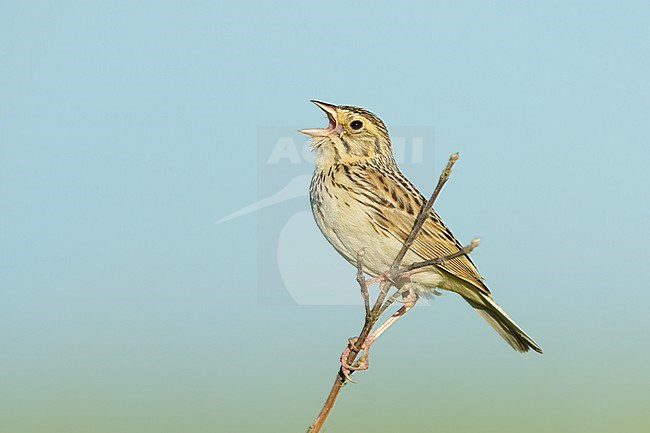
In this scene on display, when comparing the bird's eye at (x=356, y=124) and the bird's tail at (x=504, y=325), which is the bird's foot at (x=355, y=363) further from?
the bird's eye at (x=356, y=124)

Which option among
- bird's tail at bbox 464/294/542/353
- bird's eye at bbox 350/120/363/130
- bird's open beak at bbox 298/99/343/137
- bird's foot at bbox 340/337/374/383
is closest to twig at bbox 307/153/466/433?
bird's foot at bbox 340/337/374/383

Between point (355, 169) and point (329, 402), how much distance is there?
2.00 metres

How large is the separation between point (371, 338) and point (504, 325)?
2.17 ft

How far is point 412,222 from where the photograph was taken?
12.9ft

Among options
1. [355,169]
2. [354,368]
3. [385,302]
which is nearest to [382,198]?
[355,169]

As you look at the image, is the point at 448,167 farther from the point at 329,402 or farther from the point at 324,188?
the point at 324,188

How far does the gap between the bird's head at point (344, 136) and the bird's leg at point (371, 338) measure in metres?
0.72

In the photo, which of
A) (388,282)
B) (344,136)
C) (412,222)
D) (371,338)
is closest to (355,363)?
(371,338)

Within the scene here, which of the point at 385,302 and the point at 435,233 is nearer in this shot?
the point at 385,302

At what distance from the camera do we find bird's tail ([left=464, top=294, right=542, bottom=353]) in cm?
379

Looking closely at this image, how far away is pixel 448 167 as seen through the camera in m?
2.20

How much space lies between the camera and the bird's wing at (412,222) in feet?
12.8

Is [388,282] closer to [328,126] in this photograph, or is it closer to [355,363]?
[355,363]

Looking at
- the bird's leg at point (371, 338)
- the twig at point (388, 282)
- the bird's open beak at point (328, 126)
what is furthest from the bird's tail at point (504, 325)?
the twig at point (388, 282)
